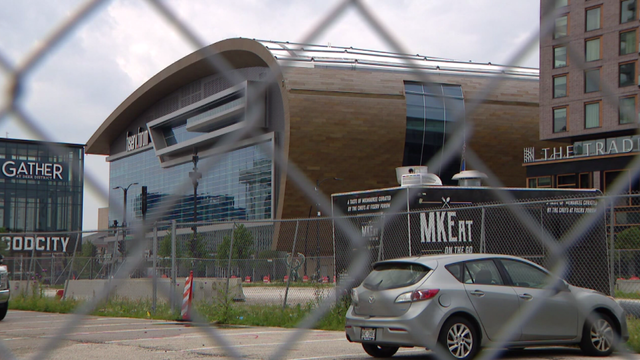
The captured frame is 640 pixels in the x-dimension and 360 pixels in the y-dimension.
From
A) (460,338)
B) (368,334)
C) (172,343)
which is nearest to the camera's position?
(460,338)

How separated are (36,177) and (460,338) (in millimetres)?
7074

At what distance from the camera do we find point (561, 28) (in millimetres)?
2359

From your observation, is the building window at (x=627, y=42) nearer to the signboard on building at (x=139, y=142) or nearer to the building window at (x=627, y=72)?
the building window at (x=627, y=72)

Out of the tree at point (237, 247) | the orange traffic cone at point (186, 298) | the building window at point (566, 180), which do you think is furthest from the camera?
the building window at point (566, 180)

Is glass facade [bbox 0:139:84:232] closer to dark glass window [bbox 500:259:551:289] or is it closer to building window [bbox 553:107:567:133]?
building window [bbox 553:107:567:133]

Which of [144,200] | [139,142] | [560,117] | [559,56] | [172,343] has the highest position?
[139,142]

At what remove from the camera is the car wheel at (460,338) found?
8.30 m

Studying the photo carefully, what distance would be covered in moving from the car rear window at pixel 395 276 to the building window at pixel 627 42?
592 centimetres

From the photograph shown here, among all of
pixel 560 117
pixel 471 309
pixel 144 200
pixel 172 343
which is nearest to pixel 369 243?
pixel 471 309

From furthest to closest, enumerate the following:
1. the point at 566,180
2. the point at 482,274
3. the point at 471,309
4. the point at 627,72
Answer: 1. the point at 566,180
2. the point at 482,274
3. the point at 471,309
4. the point at 627,72

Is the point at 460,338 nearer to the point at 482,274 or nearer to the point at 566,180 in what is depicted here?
the point at 482,274

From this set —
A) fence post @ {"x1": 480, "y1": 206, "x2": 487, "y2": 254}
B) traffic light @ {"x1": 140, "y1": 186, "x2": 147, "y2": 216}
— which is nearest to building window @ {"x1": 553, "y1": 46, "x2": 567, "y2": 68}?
traffic light @ {"x1": 140, "y1": 186, "x2": 147, "y2": 216}

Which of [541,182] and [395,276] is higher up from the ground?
[541,182]

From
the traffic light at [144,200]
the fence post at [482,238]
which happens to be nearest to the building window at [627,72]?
the traffic light at [144,200]
